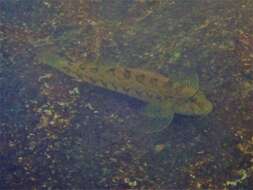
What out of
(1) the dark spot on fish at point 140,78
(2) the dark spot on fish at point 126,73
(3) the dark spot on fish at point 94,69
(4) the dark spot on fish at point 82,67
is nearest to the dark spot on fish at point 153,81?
(1) the dark spot on fish at point 140,78

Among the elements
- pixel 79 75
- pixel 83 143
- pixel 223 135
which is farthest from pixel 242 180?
pixel 79 75

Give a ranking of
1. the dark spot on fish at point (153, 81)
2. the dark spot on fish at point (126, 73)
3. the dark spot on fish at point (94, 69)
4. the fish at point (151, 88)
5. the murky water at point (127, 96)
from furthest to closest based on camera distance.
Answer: the dark spot on fish at point (94, 69)
the dark spot on fish at point (126, 73)
the dark spot on fish at point (153, 81)
the fish at point (151, 88)
the murky water at point (127, 96)

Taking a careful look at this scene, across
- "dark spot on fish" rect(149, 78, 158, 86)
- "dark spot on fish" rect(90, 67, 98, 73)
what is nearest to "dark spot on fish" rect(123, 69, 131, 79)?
"dark spot on fish" rect(149, 78, 158, 86)

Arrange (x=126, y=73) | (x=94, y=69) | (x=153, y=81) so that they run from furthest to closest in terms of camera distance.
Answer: (x=94, y=69) → (x=126, y=73) → (x=153, y=81)

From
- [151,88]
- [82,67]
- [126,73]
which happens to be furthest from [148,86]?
[82,67]

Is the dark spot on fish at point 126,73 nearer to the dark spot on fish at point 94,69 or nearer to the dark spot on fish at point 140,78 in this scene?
the dark spot on fish at point 140,78

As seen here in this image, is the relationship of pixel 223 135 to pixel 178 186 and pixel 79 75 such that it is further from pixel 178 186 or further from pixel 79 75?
pixel 79 75

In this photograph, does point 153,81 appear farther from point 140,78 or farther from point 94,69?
point 94,69
